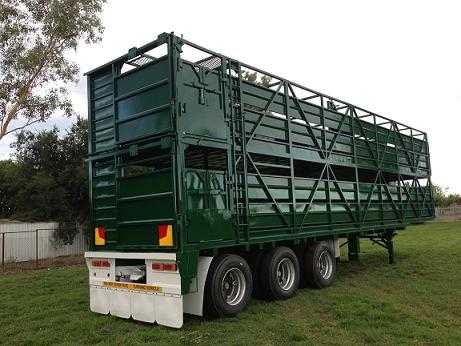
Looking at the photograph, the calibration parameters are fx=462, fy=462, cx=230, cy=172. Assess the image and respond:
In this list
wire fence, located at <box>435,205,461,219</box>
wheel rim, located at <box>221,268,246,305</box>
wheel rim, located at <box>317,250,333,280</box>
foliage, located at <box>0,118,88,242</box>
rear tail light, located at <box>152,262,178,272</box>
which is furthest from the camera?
wire fence, located at <box>435,205,461,219</box>

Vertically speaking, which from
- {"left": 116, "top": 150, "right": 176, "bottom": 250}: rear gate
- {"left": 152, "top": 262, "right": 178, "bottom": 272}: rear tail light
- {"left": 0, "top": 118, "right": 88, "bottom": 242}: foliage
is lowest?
{"left": 152, "top": 262, "right": 178, "bottom": 272}: rear tail light

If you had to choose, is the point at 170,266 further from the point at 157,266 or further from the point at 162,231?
the point at 162,231

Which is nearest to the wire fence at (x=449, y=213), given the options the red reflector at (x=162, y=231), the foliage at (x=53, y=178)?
the foliage at (x=53, y=178)

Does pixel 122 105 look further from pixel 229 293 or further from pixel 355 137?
pixel 355 137

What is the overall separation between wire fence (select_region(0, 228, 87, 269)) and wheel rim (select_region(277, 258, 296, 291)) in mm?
12968

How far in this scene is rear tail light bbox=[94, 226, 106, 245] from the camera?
278 inches

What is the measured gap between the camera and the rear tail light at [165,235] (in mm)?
5955

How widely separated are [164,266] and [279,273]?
252 cm

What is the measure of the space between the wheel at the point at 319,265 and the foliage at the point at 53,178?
15264mm

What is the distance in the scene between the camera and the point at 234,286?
6699 mm

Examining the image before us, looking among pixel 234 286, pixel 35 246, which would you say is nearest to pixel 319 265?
pixel 234 286

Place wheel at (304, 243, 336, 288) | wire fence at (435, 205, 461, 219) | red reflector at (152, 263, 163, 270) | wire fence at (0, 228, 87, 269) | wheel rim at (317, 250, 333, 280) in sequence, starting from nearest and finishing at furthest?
red reflector at (152, 263, 163, 270) → wheel at (304, 243, 336, 288) → wheel rim at (317, 250, 333, 280) → wire fence at (0, 228, 87, 269) → wire fence at (435, 205, 461, 219)

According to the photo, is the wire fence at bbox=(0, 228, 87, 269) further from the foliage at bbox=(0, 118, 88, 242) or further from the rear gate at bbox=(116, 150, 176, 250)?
the rear gate at bbox=(116, 150, 176, 250)

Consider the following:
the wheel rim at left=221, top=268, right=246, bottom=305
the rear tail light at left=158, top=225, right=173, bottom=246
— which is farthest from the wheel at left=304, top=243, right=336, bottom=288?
the rear tail light at left=158, top=225, right=173, bottom=246
